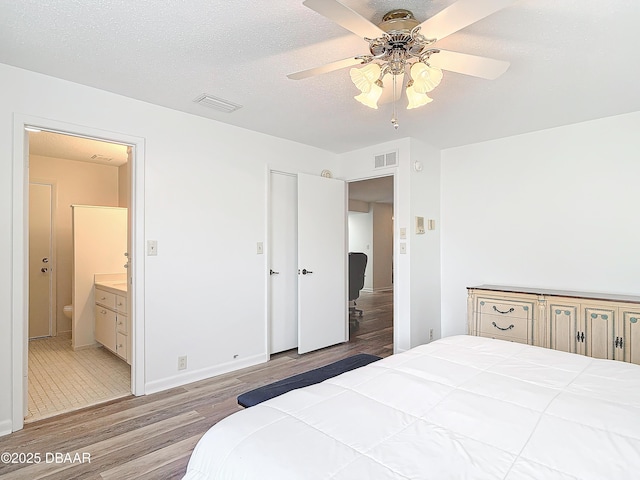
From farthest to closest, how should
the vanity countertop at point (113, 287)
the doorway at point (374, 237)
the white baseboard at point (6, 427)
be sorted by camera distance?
the doorway at point (374, 237), the vanity countertop at point (113, 287), the white baseboard at point (6, 427)

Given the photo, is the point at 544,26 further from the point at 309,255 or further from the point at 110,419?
the point at 110,419

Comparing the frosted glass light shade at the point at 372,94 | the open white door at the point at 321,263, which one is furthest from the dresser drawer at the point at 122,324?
the frosted glass light shade at the point at 372,94

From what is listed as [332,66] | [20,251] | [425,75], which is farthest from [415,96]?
[20,251]

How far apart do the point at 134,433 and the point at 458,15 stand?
9.60 feet

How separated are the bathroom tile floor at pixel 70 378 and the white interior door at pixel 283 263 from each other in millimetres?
1526

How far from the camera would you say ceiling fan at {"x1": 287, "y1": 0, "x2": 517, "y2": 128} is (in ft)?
4.84

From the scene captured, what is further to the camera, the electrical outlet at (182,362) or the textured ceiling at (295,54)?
the electrical outlet at (182,362)

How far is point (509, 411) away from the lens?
1.23 m

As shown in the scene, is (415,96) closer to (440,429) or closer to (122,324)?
(440,429)

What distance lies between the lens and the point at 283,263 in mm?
4082

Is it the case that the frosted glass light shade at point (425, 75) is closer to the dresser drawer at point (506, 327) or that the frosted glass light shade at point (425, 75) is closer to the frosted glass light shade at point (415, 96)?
the frosted glass light shade at point (415, 96)

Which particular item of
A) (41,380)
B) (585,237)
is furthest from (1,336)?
(585,237)

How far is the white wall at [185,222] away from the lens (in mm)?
2354

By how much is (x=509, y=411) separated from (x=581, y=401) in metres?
0.31
